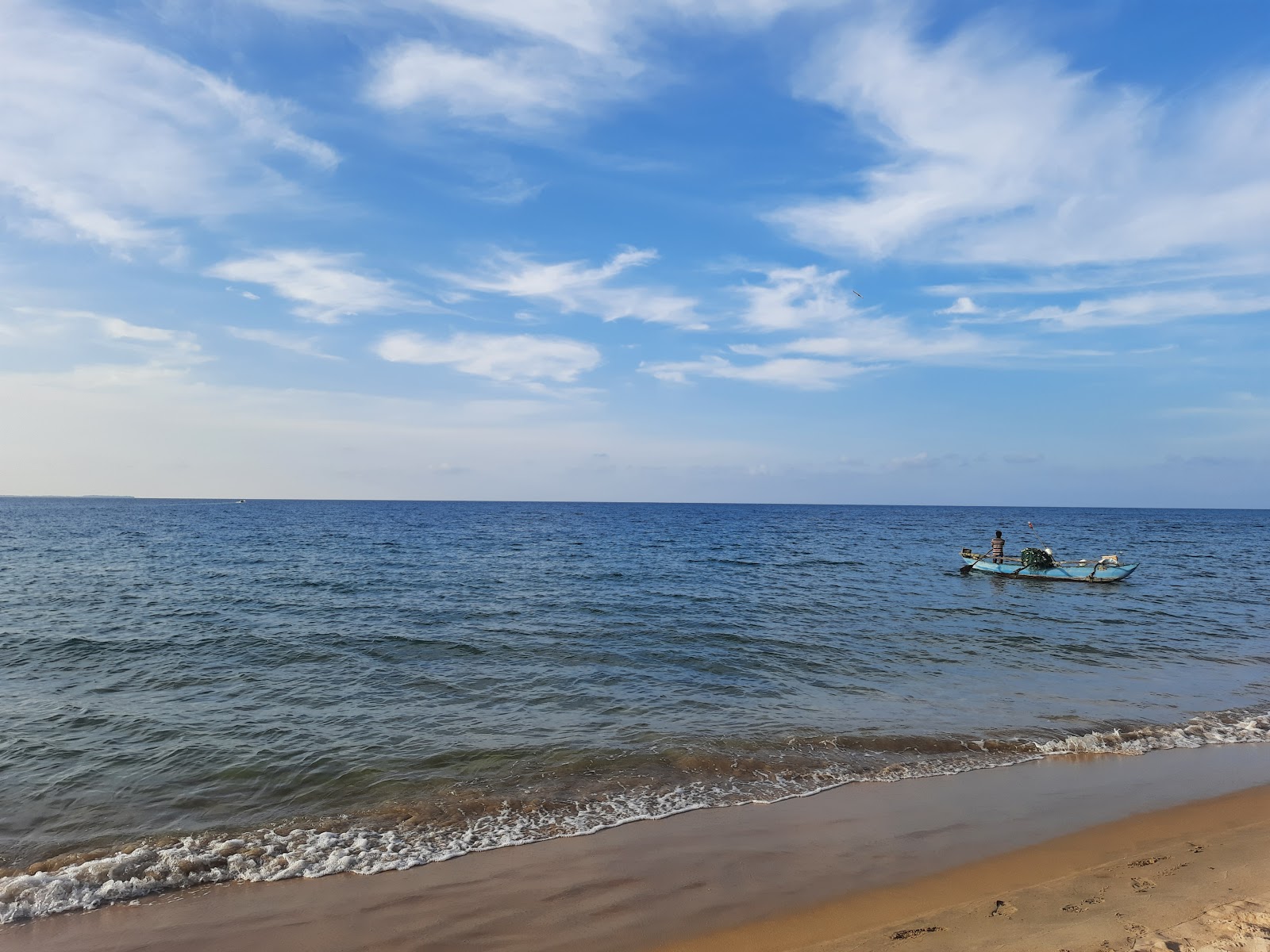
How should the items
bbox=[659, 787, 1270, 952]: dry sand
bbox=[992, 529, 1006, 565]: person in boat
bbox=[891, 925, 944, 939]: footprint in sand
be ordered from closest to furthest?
bbox=[659, 787, 1270, 952]: dry sand < bbox=[891, 925, 944, 939]: footprint in sand < bbox=[992, 529, 1006, 565]: person in boat

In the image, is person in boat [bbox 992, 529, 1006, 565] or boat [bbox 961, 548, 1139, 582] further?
person in boat [bbox 992, 529, 1006, 565]

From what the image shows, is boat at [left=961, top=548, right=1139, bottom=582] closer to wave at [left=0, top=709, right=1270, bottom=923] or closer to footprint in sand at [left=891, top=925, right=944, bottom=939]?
wave at [left=0, top=709, right=1270, bottom=923]

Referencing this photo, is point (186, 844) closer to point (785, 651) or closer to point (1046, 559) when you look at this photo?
point (785, 651)

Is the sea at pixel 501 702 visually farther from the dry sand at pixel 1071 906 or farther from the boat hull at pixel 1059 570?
the dry sand at pixel 1071 906

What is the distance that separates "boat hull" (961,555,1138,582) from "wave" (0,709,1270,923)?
23492 mm

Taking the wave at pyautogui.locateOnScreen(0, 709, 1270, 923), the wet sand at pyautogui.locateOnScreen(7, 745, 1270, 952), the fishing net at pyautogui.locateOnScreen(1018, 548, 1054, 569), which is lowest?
the wave at pyautogui.locateOnScreen(0, 709, 1270, 923)

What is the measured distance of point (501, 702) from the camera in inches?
510

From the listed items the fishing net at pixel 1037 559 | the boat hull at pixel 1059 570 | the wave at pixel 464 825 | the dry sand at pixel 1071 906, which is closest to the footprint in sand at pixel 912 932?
the dry sand at pixel 1071 906

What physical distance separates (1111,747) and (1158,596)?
71.8ft

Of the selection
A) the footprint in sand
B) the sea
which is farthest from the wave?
the footprint in sand

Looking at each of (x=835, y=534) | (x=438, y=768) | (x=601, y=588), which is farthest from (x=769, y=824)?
(x=835, y=534)

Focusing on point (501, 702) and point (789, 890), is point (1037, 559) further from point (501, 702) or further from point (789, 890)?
point (789, 890)

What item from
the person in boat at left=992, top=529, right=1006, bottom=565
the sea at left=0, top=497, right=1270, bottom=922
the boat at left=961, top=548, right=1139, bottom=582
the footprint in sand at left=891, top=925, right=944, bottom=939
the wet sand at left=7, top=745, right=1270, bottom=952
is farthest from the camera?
the person in boat at left=992, top=529, right=1006, bottom=565

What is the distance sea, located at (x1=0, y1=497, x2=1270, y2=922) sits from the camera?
8250 millimetres
